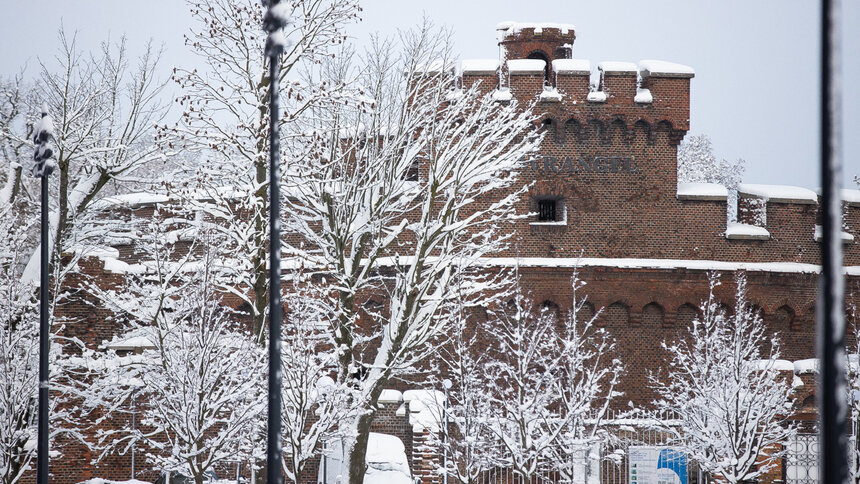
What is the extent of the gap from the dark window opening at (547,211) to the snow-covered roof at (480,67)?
326cm

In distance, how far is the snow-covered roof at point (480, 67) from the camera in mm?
20828

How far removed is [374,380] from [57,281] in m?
6.47

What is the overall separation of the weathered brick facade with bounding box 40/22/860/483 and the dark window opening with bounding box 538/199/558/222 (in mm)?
133

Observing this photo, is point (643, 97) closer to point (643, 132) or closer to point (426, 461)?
point (643, 132)

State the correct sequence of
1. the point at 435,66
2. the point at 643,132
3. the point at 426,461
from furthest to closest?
1. the point at 643,132
2. the point at 435,66
3. the point at 426,461

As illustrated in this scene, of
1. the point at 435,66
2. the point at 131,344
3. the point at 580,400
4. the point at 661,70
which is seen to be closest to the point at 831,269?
the point at 580,400

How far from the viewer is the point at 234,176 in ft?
48.2

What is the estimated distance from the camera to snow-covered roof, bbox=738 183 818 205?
2103cm

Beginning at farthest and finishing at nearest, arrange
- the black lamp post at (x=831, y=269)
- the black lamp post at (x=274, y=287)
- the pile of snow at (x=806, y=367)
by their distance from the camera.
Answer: the pile of snow at (x=806, y=367) → the black lamp post at (x=274, y=287) → the black lamp post at (x=831, y=269)

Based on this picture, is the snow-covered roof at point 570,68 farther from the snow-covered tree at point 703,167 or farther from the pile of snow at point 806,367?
the snow-covered tree at point 703,167

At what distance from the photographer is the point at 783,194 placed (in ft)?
69.2

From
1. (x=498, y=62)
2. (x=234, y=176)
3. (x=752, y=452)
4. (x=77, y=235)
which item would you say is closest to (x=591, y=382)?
(x=752, y=452)

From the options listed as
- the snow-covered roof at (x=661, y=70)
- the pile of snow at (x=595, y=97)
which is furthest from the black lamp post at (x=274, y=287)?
the snow-covered roof at (x=661, y=70)

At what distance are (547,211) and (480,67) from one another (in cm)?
369
